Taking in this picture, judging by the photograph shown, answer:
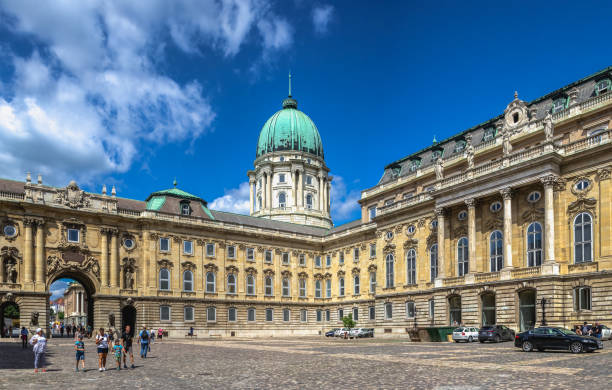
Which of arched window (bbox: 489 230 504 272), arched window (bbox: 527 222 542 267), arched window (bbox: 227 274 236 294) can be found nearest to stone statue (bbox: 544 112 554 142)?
arched window (bbox: 527 222 542 267)

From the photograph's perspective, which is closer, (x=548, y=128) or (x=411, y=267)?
(x=548, y=128)

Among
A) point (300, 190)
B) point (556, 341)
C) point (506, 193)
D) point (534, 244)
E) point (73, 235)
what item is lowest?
point (556, 341)

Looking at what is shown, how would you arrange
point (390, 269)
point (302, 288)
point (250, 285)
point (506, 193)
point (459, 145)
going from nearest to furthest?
point (506, 193)
point (459, 145)
point (390, 269)
point (250, 285)
point (302, 288)

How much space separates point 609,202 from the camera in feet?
140

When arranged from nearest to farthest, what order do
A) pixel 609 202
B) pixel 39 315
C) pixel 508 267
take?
pixel 609 202 → pixel 508 267 → pixel 39 315

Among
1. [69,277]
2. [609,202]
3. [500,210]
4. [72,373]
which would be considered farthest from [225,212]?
[72,373]

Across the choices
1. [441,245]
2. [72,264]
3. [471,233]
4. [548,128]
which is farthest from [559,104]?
[72,264]

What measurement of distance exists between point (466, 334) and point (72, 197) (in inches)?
1855

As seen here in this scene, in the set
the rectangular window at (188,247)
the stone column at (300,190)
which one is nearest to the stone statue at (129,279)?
the rectangular window at (188,247)

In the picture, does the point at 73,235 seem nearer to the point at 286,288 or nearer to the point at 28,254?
the point at 28,254

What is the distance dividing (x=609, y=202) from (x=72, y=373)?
39.3m

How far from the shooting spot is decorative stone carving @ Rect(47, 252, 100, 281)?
206ft

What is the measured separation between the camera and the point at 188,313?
2785 inches

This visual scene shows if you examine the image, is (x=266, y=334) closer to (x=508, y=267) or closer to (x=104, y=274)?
(x=104, y=274)
